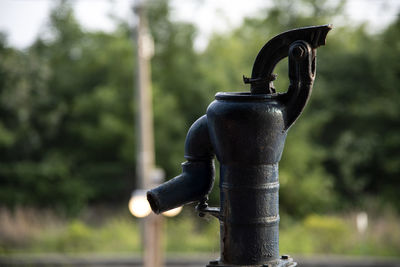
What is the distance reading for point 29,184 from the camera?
48.8ft

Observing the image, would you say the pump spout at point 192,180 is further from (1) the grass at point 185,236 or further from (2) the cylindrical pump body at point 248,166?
(1) the grass at point 185,236

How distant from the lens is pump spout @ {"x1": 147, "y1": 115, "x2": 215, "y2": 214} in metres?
1.68

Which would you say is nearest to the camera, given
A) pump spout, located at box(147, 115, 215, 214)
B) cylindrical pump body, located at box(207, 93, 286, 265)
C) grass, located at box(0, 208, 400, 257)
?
cylindrical pump body, located at box(207, 93, 286, 265)

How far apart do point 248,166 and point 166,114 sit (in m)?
13.0

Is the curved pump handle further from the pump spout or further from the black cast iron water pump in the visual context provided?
the pump spout

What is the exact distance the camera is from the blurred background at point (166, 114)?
13477 mm

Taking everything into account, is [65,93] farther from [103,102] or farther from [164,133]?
[164,133]

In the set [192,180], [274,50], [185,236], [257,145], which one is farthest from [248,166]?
[185,236]

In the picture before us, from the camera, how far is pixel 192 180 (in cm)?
170

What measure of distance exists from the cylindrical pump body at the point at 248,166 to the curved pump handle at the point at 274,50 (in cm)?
7

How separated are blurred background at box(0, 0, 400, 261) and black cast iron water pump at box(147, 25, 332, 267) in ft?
34.6

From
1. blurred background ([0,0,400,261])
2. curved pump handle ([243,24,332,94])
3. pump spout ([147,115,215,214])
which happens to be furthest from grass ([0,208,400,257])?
curved pump handle ([243,24,332,94])

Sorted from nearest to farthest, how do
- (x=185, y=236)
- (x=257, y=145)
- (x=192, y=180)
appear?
(x=257, y=145) → (x=192, y=180) → (x=185, y=236)

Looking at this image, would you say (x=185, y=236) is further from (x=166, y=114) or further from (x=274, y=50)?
(x=274, y=50)
